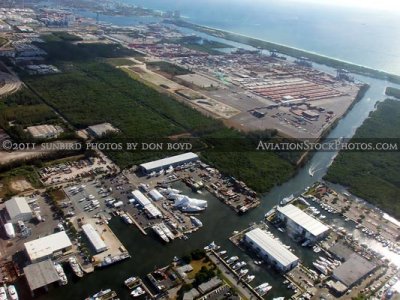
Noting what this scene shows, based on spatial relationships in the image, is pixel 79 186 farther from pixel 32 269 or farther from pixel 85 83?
pixel 85 83

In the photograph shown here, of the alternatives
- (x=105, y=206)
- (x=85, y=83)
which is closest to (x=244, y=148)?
(x=105, y=206)

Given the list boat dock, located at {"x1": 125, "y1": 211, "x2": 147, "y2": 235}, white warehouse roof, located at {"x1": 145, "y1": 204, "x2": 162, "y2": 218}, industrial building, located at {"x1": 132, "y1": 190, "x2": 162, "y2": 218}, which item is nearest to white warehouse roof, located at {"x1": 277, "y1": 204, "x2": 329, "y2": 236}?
white warehouse roof, located at {"x1": 145, "y1": 204, "x2": 162, "y2": 218}

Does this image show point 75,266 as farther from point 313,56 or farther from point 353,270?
point 313,56

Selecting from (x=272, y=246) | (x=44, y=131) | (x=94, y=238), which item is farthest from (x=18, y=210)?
(x=272, y=246)

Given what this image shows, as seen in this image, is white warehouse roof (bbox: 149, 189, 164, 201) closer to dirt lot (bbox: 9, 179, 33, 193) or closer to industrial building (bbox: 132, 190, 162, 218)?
industrial building (bbox: 132, 190, 162, 218)

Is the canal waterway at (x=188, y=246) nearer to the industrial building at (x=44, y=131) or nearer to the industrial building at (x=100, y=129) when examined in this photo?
the industrial building at (x=100, y=129)

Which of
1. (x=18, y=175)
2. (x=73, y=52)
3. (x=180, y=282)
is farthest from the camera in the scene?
(x=73, y=52)
